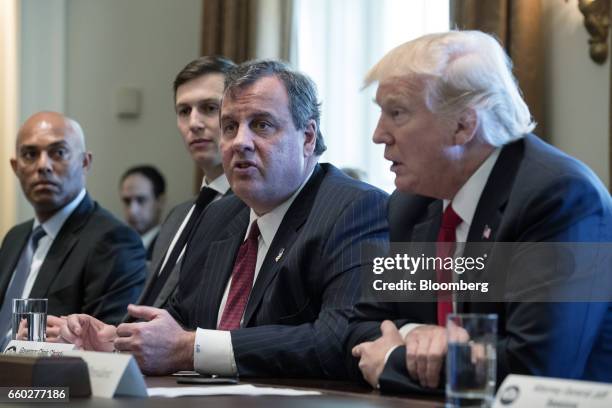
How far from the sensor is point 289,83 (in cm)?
334

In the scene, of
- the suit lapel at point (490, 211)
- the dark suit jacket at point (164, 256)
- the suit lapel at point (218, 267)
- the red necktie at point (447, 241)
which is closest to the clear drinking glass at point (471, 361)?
the suit lapel at point (490, 211)

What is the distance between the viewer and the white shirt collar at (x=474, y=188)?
266 cm

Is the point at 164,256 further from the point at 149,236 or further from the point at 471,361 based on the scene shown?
the point at 149,236

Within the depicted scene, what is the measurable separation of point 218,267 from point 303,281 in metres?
0.40

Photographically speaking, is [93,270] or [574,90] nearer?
[93,270]

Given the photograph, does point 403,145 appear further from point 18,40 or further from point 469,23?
point 18,40

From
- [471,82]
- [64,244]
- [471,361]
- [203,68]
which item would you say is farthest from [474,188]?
[64,244]

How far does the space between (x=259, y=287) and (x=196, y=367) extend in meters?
0.35

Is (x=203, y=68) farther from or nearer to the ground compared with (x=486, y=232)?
farther from the ground

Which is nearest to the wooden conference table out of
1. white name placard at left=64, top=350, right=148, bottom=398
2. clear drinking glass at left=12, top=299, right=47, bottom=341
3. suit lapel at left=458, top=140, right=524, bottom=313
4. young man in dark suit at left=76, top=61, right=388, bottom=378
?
white name placard at left=64, top=350, right=148, bottom=398

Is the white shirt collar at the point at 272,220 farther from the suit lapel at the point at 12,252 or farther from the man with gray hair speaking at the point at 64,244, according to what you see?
the suit lapel at the point at 12,252

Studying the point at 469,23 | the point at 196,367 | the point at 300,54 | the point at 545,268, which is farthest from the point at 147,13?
the point at 545,268

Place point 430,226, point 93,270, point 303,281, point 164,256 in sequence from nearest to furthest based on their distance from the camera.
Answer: point 430,226
point 303,281
point 164,256
point 93,270

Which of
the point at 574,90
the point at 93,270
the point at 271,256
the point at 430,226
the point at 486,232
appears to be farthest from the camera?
the point at 574,90
